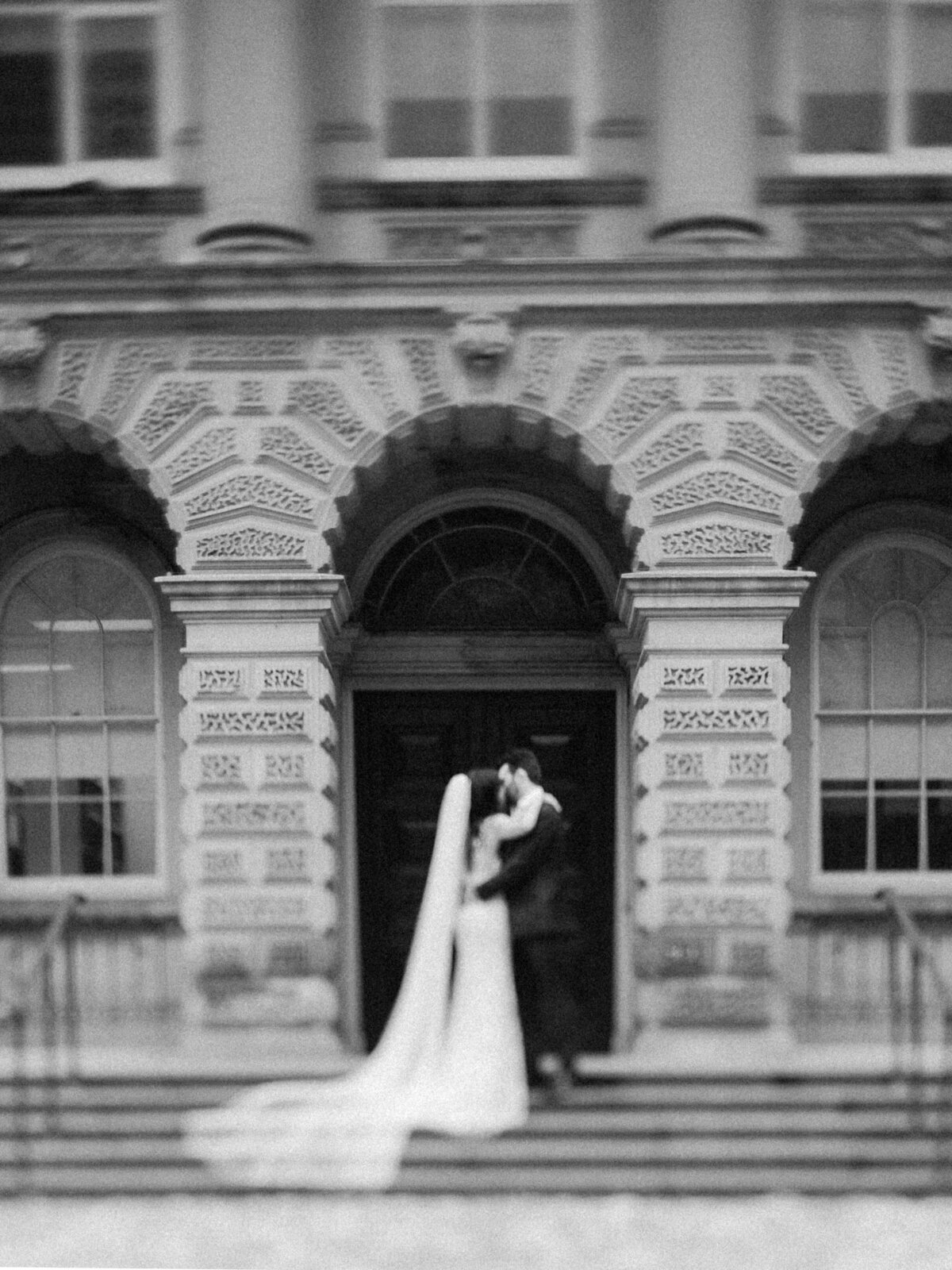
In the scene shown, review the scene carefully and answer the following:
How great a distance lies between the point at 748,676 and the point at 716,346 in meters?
1.95

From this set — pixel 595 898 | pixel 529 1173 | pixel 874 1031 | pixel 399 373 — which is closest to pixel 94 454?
pixel 399 373

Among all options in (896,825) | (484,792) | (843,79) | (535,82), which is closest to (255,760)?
(484,792)

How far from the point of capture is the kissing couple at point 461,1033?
8.23 meters

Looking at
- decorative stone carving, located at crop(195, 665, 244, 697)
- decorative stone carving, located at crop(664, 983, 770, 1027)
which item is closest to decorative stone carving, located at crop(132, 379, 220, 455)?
decorative stone carving, located at crop(195, 665, 244, 697)

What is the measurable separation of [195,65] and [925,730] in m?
6.24

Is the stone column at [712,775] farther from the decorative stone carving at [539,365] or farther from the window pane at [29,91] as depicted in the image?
the window pane at [29,91]

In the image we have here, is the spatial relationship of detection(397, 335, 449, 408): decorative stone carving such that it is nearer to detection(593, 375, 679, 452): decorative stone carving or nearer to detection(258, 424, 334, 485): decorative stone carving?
detection(258, 424, 334, 485): decorative stone carving

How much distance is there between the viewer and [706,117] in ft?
31.2

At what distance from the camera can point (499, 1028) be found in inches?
338

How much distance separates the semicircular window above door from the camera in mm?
10961

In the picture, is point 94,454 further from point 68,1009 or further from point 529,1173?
point 529,1173

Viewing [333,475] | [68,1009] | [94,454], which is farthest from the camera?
[94,454]

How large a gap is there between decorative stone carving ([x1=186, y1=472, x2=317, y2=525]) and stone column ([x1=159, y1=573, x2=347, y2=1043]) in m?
0.37

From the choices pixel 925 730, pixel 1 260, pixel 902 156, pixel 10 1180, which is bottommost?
pixel 10 1180
